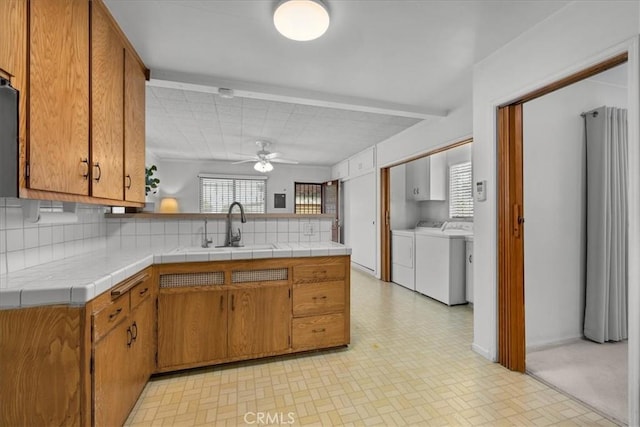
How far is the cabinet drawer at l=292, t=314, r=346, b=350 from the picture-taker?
236cm

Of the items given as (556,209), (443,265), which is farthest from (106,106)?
(443,265)

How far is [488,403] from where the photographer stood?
1.80 m

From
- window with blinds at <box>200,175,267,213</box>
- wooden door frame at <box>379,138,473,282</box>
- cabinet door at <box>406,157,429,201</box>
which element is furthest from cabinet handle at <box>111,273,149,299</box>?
window with blinds at <box>200,175,267,213</box>

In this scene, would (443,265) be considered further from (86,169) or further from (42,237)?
(42,237)

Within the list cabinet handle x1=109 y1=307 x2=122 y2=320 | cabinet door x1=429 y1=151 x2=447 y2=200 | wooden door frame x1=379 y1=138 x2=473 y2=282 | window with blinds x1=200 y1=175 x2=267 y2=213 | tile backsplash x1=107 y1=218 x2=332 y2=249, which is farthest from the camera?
window with blinds x1=200 y1=175 x2=267 y2=213

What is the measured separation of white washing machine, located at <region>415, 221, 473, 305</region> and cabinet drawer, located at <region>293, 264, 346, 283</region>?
1873 mm

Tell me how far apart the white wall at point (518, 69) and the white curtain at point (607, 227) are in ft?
3.44

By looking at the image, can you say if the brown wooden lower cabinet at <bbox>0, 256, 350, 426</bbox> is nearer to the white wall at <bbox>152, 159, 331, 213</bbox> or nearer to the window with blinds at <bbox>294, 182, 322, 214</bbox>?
the white wall at <bbox>152, 159, 331, 213</bbox>

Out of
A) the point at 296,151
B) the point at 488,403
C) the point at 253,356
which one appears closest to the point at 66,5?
the point at 253,356

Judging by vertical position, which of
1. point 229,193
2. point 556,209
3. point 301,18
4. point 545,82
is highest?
point 301,18

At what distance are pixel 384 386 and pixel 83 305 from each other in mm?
1779

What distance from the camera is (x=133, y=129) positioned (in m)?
2.26

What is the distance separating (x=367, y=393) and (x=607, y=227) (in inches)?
96.5

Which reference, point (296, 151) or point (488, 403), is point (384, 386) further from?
point (296, 151)
